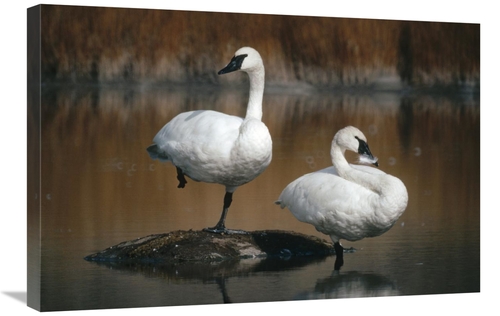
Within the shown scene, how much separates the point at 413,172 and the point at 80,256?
10.7ft

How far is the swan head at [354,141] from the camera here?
423 inches

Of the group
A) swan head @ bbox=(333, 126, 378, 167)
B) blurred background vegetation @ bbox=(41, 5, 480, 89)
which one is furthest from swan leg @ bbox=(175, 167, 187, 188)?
swan head @ bbox=(333, 126, 378, 167)

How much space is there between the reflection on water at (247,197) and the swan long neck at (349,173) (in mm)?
177

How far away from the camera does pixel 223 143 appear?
33.7 ft

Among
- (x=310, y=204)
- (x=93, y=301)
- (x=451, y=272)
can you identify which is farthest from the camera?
(x=451, y=272)

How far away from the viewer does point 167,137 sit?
10422 millimetres

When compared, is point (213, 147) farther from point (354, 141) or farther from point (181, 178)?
point (354, 141)

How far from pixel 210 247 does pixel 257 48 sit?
1781mm

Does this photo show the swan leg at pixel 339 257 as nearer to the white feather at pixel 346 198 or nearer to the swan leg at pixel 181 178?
the white feather at pixel 346 198

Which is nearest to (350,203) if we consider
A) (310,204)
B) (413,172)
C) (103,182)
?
(310,204)

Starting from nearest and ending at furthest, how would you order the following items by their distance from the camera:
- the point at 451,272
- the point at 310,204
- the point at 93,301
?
1. the point at 93,301
2. the point at 310,204
3. the point at 451,272

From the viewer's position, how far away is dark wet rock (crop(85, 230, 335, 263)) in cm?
1030

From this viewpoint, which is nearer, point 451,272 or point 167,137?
point 167,137

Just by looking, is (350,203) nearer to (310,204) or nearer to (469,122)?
(310,204)
